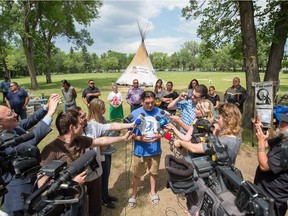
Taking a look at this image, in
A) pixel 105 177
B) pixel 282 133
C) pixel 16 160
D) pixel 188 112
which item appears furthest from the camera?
pixel 188 112

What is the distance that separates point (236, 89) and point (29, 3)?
22.6 metres

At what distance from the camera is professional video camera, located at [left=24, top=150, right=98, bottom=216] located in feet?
4.49

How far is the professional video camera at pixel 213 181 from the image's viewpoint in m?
1.54

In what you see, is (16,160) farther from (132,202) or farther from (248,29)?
(248,29)

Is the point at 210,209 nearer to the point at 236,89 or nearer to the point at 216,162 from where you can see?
the point at 216,162

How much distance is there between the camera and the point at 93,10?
91.9 ft

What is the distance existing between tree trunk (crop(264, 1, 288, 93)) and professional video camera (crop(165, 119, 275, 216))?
6.95 m

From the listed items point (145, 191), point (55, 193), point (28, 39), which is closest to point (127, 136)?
point (145, 191)

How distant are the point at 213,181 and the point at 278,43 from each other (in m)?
7.60

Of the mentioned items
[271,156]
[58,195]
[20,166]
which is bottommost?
[271,156]

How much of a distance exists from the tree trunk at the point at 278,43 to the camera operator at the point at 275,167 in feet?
19.7

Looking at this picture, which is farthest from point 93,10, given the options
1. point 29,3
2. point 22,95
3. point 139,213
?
point 139,213

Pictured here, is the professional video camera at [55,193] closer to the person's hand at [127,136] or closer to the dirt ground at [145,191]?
the person's hand at [127,136]

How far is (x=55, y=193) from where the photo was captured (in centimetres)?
148
